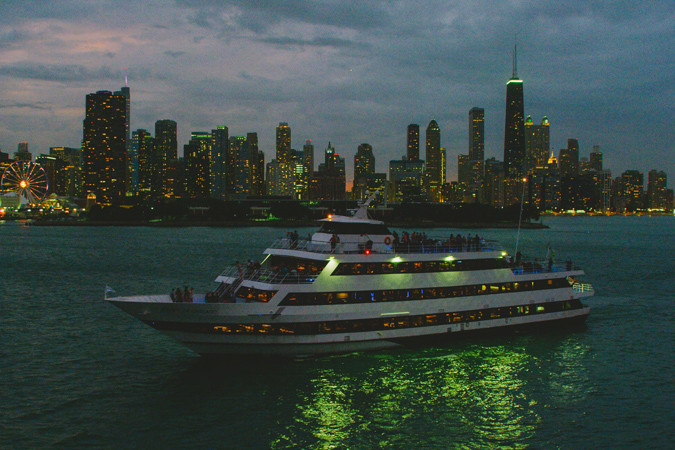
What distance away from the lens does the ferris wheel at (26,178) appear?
170 metres

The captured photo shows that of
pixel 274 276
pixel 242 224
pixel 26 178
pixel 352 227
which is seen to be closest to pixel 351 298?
pixel 274 276

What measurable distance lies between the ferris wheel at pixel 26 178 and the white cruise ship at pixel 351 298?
6731 inches

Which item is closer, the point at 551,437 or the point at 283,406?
the point at 551,437

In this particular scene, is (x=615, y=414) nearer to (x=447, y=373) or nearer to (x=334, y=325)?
(x=447, y=373)

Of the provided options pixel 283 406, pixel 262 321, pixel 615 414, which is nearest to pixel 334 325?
pixel 262 321

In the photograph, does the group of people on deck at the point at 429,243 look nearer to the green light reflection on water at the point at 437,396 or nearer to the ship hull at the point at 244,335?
the ship hull at the point at 244,335

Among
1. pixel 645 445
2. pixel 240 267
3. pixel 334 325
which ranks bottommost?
pixel 645 445

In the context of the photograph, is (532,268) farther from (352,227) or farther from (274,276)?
(274,276)

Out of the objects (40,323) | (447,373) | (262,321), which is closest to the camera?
(262,321)

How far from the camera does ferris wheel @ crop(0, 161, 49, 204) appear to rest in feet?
559

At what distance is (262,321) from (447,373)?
7.78 meters

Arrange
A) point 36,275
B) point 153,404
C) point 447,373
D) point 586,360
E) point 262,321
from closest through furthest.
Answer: point 153,404 < point 262,321 < point 447,373 < point 586,360 < point 36,275

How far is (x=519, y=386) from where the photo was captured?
71.5ft

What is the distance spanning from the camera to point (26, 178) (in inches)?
6732
